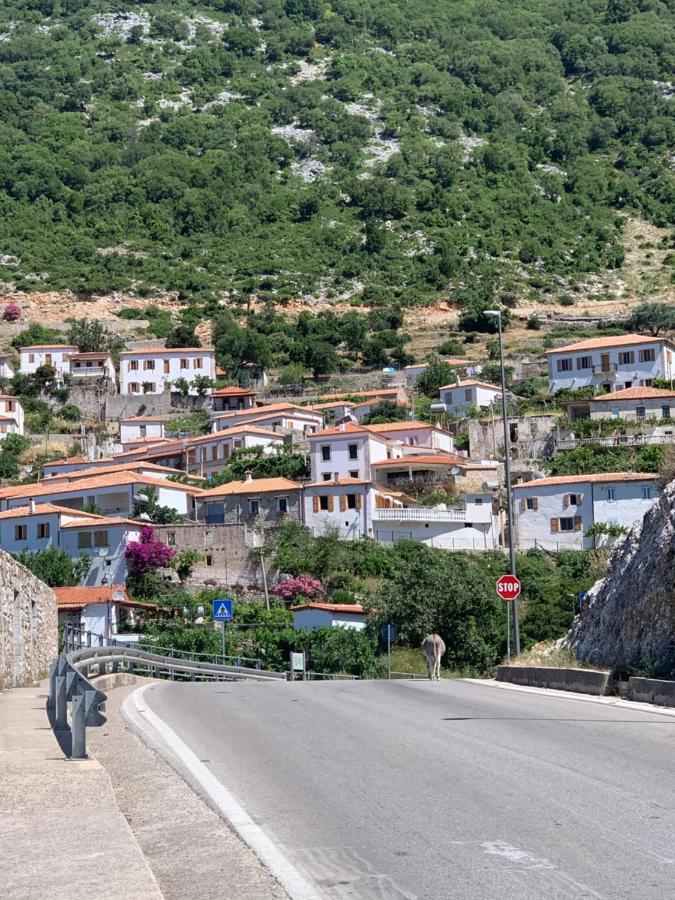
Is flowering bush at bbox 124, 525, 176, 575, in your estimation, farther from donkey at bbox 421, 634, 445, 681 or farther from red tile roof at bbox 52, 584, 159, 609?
donkey at bbox 421, 634, 445, 681

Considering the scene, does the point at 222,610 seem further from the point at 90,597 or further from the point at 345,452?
the point at 345,452

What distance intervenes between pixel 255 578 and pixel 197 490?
13632mm

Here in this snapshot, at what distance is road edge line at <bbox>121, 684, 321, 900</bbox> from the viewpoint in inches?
321

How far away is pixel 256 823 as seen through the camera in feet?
32.9

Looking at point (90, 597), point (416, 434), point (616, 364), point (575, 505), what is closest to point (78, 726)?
point (90, 597)

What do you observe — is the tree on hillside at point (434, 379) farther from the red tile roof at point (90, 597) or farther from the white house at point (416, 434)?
the red tile roof at point (90, 597)

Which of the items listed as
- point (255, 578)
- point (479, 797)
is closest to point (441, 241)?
point (255, 578)

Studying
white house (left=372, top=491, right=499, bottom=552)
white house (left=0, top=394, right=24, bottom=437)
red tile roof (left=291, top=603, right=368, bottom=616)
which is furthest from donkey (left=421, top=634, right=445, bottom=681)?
white house (left=0, top=394, right=24, bottom=437)

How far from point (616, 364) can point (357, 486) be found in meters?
31.5

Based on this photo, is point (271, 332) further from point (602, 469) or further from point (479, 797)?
point (479, 797)

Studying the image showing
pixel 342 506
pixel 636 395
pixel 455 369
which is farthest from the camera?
pixel 455 369

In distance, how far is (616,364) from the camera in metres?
105

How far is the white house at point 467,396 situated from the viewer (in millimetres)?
102938

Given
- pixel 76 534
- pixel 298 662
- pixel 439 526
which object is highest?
pixel 439 526
